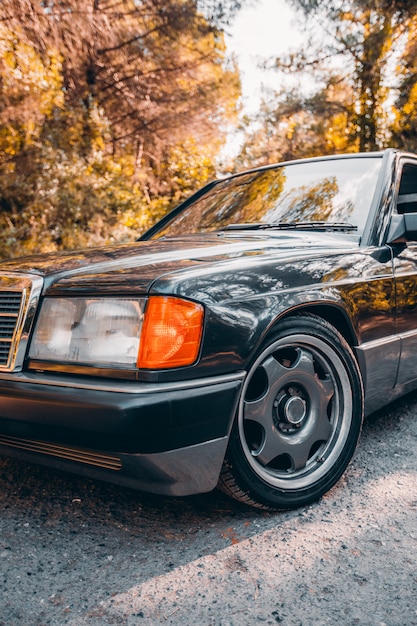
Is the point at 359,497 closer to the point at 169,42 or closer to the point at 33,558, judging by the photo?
the point at 33,558

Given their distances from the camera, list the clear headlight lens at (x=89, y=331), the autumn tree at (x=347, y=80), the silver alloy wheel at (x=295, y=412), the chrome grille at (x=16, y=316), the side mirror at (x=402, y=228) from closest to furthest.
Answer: the clear headlight lens at (x=89, y=331) < the chrome grille at (x=16, y=316) < the silver alloy wheel at (x=295, y=412) < the side mirror at (x=402, y=228) < the autumn tree at (x=347, y=80)

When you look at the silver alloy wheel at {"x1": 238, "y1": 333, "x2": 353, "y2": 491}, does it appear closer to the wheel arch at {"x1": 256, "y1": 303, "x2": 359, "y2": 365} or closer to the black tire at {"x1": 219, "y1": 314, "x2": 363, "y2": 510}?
the black tire at {"x1": 219, "y1": 314, "x2": 363, "y2": 510}

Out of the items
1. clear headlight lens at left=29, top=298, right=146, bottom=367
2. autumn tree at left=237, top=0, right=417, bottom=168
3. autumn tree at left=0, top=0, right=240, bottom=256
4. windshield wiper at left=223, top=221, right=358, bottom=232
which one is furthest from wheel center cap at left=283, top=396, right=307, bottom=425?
autumn tree at left=237, top=0, right=417, bottom=168

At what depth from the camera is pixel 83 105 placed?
35.8ft

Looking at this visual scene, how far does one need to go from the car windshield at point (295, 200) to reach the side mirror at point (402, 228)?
0.46 ft

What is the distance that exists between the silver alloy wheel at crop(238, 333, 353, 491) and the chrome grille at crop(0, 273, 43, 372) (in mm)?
810

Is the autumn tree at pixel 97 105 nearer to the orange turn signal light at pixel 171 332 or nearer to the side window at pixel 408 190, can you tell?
the side window at pixel 408 190

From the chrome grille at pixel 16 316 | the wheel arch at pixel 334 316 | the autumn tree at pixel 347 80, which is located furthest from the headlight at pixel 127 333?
the autumn tree at pixel 347 80

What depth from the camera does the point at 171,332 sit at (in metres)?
1.75

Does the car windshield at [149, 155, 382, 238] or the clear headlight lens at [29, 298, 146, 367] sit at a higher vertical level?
the car windshield at [149, 155, 382, 238]

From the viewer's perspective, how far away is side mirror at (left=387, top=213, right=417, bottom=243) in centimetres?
258

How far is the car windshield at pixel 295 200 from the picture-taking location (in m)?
2.74

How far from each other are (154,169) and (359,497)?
1398cm

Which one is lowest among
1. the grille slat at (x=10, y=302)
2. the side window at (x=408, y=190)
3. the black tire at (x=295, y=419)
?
the black tire at (x=295, y=419)
